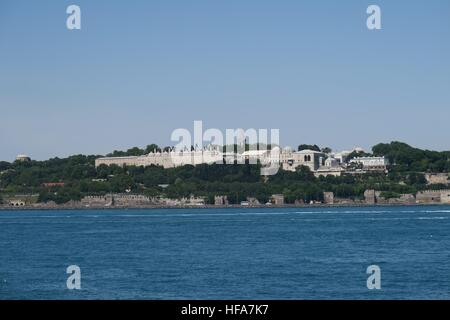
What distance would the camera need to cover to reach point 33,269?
2777 centimetres

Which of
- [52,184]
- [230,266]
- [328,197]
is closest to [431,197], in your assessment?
[328,197]

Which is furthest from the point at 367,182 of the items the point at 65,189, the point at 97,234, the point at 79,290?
the point at 79,290

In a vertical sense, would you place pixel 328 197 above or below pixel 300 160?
below

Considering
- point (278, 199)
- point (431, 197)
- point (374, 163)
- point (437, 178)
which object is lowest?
A: point (431, 197)

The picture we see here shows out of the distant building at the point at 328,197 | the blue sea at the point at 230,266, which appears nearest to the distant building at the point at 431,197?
the distant building at the point at 328,197

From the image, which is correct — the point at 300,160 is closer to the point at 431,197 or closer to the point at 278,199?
the point at 431,197

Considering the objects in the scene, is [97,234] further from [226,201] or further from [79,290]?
[226,201]

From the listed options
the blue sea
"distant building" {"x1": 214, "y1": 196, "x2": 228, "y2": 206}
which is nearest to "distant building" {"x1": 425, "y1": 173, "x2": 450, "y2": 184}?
"distant building" {"x1": 214, "y1": 196, "x2": 228, "y2": 206}

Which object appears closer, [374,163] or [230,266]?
[230,266]

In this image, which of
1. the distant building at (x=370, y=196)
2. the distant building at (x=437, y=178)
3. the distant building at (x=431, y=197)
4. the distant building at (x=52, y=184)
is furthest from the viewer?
the distant building at (x=437, y=178)

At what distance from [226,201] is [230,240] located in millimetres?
79049

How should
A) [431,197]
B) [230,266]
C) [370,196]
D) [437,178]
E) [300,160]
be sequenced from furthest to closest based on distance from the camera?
[300,160] < [437,178] < [431,197] < [370,196] < [230,266]

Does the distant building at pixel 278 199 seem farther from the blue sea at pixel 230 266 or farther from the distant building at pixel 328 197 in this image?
the blue sea at pixel 230 266

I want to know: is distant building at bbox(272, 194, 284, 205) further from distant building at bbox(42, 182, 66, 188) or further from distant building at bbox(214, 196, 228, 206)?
distant building at bbox(42, 182, 66, 188)
